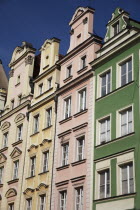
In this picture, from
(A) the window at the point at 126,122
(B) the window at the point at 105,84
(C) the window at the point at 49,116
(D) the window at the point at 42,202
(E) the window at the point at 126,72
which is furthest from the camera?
(C) the window at the point at 49,116

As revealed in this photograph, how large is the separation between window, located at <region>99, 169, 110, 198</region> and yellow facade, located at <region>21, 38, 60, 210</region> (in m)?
5.54

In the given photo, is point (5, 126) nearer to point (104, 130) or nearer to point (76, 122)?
point (76, 122)

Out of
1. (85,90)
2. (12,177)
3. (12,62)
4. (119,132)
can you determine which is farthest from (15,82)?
(119,132)

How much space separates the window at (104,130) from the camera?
25.3 meters

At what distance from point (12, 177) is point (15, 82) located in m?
9.60

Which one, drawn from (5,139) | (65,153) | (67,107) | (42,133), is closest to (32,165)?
(42,133)

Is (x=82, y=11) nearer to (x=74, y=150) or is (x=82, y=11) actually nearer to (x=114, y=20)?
(x=114, y=20)

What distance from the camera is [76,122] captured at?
28562mm

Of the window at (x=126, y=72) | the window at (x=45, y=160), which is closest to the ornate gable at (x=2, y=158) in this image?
the window at (x=45, y=160)

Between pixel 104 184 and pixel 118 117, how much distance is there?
13.0ft

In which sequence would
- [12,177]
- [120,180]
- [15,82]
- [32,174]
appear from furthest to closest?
1. [15,82]
2. [12,177]
3. [32,174]
4. [120,180]

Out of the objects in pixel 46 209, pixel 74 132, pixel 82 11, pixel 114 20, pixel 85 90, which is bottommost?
pixel 46 209

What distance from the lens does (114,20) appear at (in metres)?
27.9

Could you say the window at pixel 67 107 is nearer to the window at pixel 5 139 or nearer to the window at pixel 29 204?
the window at pixel 29 204
